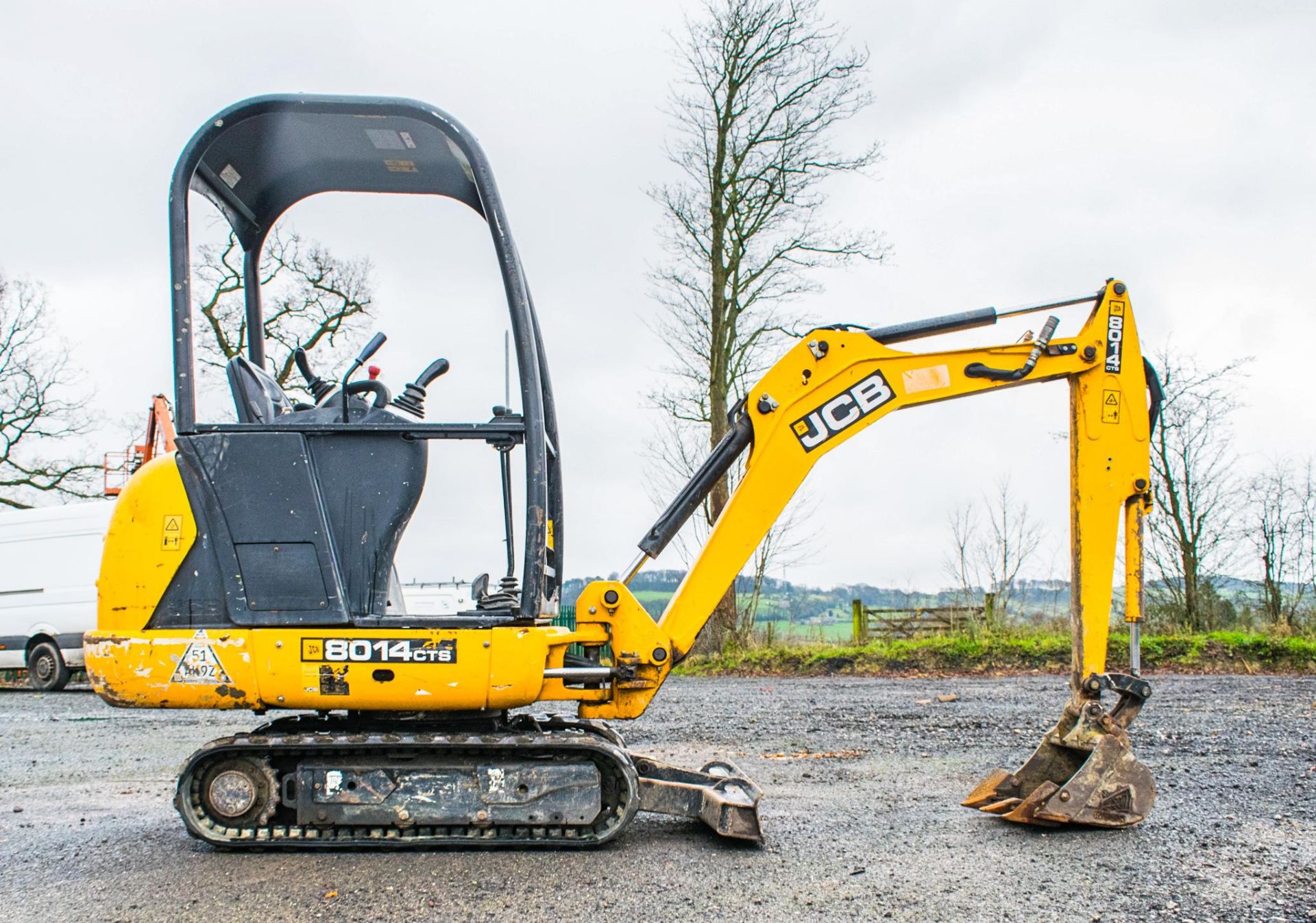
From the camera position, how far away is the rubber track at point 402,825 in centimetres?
455

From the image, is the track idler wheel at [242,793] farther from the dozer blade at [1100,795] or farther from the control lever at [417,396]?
the dozer blade at [1100,795]

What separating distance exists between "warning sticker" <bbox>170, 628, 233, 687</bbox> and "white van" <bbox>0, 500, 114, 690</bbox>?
10.8 m

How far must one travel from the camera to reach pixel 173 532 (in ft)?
15.0

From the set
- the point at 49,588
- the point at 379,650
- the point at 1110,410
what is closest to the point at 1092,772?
the point at 1110,410

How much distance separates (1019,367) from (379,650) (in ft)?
11.0

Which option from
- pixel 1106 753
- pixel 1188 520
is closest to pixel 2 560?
pixel 1106 753

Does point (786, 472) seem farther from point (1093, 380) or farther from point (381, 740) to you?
point (381, 740)

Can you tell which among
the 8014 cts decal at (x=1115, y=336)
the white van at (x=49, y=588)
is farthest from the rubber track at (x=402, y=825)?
the white van at (x=49, y=588)

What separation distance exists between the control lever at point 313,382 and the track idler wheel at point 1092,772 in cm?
388

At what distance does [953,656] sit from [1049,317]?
34.1 ft

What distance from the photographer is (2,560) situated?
1445 cm

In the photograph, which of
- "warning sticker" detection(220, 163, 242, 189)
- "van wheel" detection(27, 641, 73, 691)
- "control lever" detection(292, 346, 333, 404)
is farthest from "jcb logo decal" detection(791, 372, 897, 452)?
"van wheel" detection(27, 641, 73, 691)

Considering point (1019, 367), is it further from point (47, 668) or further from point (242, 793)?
point (47, 668)

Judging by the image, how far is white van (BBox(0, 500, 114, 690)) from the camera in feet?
46.1
